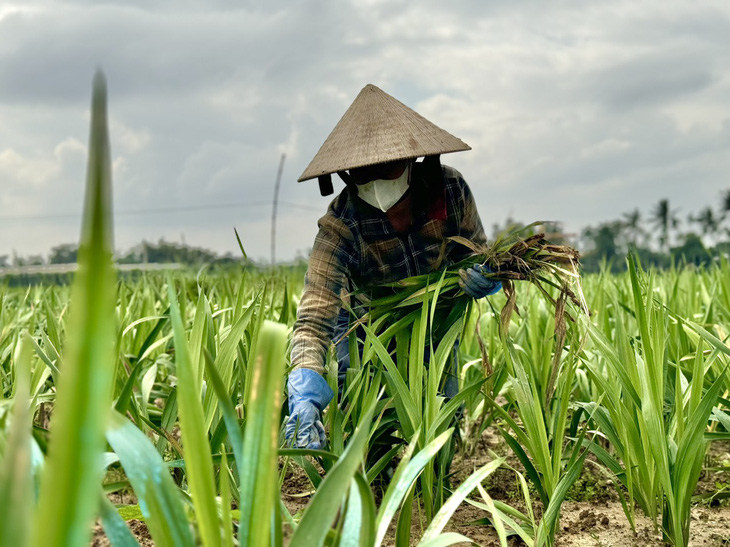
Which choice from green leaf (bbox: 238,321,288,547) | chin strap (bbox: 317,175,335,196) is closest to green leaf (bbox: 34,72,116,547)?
green leaf (bbox: 238,321,288,547)

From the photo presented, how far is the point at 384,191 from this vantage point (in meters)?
1.79

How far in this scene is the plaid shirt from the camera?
180 centimetres

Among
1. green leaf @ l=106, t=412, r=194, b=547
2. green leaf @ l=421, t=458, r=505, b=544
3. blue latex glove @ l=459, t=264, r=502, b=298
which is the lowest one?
green leaf @ l=421, t=458, r=505, b=544

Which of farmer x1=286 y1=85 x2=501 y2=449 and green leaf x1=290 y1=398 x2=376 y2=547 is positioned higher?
farmer x1=286 y1=85 x2=501 y2=449

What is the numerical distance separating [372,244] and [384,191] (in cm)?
18

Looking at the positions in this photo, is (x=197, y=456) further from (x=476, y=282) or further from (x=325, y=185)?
(x=325, y=185)

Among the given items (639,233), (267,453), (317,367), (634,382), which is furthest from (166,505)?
(639,233)

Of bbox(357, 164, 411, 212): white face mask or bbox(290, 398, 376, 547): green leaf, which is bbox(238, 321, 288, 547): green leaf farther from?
bbox(357, 164, 411, 212): white face mask

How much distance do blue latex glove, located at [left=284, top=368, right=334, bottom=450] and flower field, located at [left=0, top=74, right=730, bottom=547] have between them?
3cm

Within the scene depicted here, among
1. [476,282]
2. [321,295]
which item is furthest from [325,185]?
[476,282]

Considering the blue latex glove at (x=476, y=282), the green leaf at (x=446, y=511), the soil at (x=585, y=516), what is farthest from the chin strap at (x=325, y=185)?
the green leaf at (x=446, y=511)

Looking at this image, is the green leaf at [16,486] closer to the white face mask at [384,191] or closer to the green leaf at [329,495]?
the green leaf at [329,495]

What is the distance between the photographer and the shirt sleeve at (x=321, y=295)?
5.64 feet

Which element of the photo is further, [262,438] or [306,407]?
[306,407]
